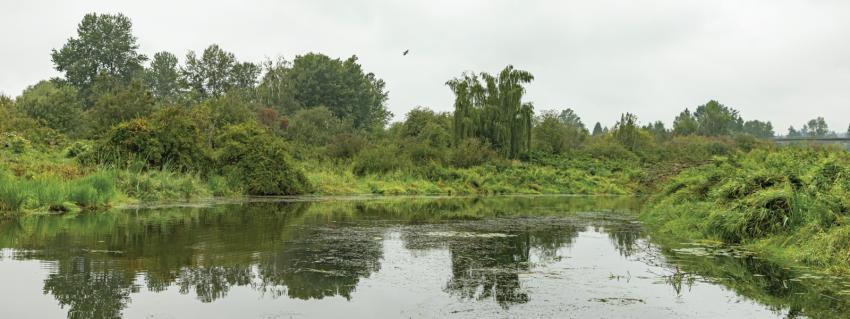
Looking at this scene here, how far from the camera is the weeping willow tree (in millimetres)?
46344

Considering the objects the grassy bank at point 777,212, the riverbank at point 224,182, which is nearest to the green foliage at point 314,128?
the riverbank at point 224,182

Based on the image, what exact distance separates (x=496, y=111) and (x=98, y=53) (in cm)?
5092

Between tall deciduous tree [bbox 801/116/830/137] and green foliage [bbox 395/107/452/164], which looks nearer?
green foliage [bbox 395/107/452/164]

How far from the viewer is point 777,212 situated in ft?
36.9

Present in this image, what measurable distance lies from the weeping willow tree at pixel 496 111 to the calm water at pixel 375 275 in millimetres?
32612

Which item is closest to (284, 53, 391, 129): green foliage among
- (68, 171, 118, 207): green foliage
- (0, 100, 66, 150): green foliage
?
(0, 100, 66, 150): green foliage

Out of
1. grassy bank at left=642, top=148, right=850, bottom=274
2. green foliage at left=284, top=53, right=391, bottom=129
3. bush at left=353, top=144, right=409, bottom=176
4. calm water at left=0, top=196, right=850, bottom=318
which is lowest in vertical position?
calm water at left=0, top=196, right=850, bottom=318

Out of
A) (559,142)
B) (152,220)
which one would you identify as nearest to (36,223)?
(152,220)

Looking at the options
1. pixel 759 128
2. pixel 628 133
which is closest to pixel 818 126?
pixel 759 128

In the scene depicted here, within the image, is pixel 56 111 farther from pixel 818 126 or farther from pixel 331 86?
pixel 818 126

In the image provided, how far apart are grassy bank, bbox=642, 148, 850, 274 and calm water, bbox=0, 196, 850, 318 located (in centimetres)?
80

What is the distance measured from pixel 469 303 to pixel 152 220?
35.1 ft

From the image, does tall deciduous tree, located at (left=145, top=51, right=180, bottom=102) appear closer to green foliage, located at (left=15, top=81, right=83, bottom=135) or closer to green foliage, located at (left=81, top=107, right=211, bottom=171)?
green foliage, located at (left=15, top=81, right=83, bottom=135)

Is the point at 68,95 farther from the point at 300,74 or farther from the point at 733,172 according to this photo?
the point at 733,172
